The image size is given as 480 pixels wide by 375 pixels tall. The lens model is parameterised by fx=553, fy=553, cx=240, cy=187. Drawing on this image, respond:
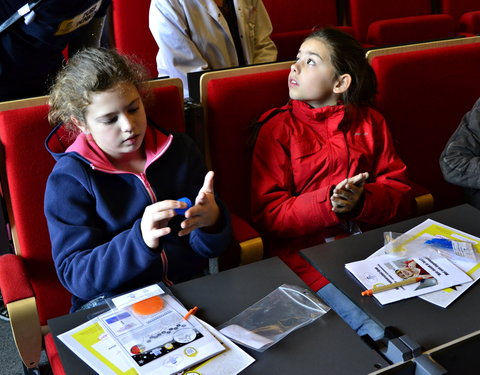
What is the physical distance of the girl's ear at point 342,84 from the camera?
1725 millimetres

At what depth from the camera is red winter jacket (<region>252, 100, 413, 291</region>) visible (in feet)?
5.44

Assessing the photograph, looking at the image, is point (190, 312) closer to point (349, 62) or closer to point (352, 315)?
point (352, 315)

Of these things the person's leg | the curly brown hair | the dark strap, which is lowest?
the person's leg

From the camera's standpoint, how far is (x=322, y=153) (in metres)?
1.71

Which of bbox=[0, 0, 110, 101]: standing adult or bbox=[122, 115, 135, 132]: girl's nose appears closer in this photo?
bbox=[122, 115, 135, 132]: girl's nose

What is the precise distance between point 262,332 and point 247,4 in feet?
5.80

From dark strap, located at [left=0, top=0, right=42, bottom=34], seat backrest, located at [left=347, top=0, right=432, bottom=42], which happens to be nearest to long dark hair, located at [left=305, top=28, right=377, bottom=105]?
dark strap, located at [left=0, top=0, right=42, bottom=34]

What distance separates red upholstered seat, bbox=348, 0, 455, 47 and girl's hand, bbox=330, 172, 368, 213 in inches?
77.5

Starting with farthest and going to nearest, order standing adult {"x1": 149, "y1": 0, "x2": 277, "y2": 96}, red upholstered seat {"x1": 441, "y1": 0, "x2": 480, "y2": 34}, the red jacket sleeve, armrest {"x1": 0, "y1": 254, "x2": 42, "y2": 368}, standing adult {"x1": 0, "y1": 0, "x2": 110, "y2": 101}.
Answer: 1. red upholstered seat {"x1": 441, "y1": 0, "x2": 480, "y2": 34}
2. standing adult {"x1": 149, "y1": 0, "x2": 277, "y2": 96}
3. the red jacket sleeve
4. standing adult {"x1": 0, "y1": 0, "x2": 110, "y2": 101}
5. armrest {"x1": 0, "y1": 254, "x2": 42, "y2": 368}

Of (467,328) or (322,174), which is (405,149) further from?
(467,328)

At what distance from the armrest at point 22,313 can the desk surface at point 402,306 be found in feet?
2.10

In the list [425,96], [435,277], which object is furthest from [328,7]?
[435,277]

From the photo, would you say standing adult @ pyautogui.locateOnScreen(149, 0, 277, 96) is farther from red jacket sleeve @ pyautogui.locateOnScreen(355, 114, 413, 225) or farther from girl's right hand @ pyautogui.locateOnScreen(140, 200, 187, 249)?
girl's right hand @ pyautogui.locateOnScreen(140, 200, 187, 249)

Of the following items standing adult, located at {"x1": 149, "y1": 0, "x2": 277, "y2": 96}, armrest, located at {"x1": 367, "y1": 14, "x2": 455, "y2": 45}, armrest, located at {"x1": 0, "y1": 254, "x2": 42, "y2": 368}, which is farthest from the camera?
armrest, located at {"x1": 367, "y1": 14, "x2": 455, "y2": 45}
